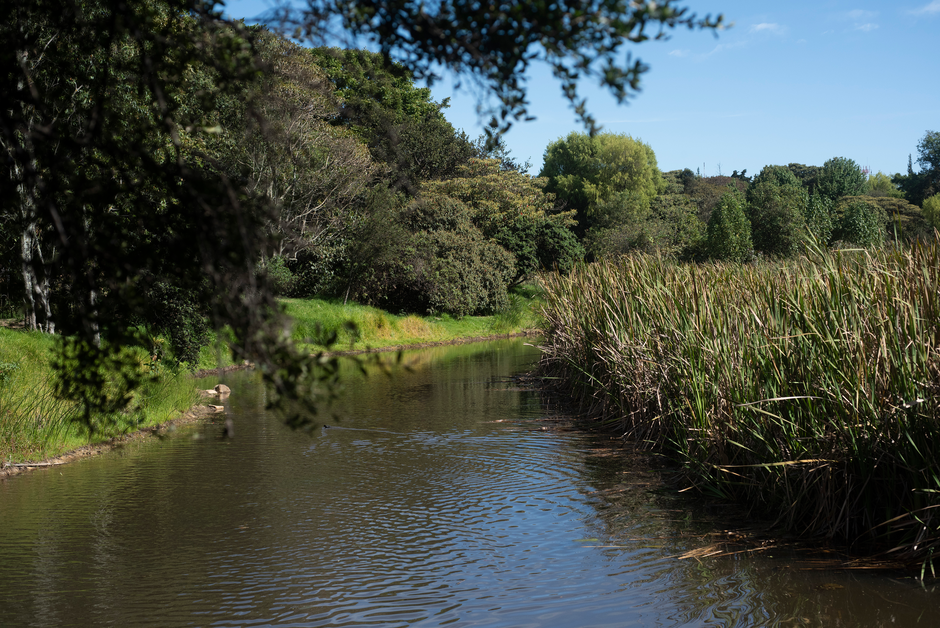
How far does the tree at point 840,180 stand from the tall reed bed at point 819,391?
70.4 metres

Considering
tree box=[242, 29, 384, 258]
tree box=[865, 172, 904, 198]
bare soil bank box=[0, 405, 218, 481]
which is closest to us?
bare soil bank box=[0, 405, 218, 481]

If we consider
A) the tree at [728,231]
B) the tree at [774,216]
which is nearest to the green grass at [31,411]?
the tree at [728,231]

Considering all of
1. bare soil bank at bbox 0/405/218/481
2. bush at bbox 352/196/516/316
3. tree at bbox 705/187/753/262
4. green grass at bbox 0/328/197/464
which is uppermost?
tree at bbox 705/187/753/262

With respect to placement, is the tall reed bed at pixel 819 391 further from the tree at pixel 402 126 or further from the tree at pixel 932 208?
the tree at pixel 932 208

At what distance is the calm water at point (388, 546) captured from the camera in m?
5.46

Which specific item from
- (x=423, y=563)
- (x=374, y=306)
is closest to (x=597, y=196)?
(x=374, y=306)

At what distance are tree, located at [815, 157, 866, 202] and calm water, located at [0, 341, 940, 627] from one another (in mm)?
71099

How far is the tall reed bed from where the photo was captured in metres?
5.71

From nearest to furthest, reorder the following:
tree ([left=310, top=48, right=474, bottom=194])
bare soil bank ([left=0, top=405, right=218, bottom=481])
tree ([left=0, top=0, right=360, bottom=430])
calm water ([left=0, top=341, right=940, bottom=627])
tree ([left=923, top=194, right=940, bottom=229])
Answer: tree ([left=0, top=0, right=360, bottom=430]) → calm water ([left=0, top=341, right=940, bottom=627]) → bare soil bank ([left=0, top=405, right=218, bottom=481]) → tree ([left=310, top=48, right=474, bottom=194]) → tree ([left=923, top=194, right=940, bottom=229])

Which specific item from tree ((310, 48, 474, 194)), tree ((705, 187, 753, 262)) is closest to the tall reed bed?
tree ((310, 48, 474, 194))

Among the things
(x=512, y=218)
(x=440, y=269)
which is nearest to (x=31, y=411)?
(x=440, y=269)

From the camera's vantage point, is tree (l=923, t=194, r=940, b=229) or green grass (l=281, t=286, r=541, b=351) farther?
tree (l=923, t=194, r=940, b=229)

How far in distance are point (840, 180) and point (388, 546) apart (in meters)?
79.1

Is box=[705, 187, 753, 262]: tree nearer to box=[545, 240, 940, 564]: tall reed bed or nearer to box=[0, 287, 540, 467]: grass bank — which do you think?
box=[0, 287, 540, 467]: grass bank
